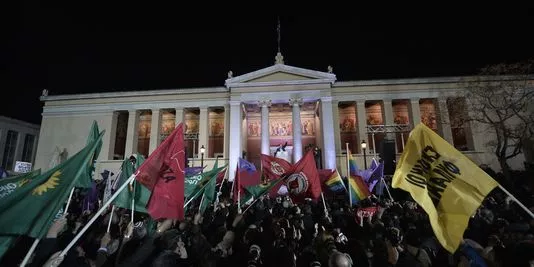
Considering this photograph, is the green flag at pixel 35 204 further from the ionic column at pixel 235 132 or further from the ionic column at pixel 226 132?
the ionic column at pixel 226 132

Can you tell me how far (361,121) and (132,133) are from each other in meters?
25.9

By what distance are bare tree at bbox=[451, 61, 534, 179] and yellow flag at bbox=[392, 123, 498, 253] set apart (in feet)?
70.7

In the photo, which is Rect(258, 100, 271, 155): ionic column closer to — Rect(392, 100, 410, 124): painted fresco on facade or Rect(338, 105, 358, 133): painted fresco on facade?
Rect(338, 105, 358, 133): painted fresco on facade

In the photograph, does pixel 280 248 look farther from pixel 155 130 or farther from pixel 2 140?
pixel 2 140

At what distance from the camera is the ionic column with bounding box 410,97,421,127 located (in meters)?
32.3

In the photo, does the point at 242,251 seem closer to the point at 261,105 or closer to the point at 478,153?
the point at 261,105

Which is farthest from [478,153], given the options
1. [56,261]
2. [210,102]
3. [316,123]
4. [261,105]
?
[56,261]

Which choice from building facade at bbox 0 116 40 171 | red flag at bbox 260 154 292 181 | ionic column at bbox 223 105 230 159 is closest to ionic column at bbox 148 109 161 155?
ionic column at bbox 223 105 230 159

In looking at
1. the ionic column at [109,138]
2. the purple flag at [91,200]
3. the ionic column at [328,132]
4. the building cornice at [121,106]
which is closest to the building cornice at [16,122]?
the building cornice at [121,106]

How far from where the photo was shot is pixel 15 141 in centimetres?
4672

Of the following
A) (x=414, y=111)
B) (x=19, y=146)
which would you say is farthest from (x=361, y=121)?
(x=19, y=146)

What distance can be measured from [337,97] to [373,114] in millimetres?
6024

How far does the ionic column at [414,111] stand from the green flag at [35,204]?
33797 millimetres

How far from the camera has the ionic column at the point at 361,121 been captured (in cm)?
3228
